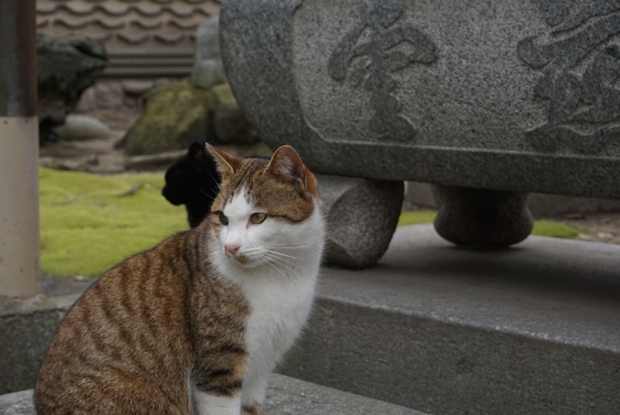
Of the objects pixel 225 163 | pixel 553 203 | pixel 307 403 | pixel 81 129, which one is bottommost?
pixel 81 129

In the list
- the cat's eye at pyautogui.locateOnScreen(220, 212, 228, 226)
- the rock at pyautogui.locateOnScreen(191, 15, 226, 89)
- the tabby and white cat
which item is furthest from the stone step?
the rock at pyautogui.locateOnScreen(191, 15, 226, 89)

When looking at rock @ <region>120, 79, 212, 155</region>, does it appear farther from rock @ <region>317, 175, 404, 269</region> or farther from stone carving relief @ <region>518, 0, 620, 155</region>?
stone carving relief @ <region>518, 0, 620, 155</region>

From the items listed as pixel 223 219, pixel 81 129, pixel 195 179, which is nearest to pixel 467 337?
pixel 223 219

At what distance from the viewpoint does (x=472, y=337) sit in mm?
2543

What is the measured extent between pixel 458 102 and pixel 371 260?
2.75 feet

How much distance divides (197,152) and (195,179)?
4.9 inches

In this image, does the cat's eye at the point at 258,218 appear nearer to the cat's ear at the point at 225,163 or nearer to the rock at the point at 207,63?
the cat's ear at the point at 225,163

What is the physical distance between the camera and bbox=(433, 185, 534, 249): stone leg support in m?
3.60

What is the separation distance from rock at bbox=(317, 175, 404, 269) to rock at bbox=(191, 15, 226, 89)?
5860 millimetres

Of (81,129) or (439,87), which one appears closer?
(439,87)

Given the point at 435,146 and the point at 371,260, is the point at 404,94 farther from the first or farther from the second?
the point at 371,260

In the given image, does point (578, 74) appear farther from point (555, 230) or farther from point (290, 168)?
point (555, 230)

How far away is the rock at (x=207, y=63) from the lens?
8.78 metres

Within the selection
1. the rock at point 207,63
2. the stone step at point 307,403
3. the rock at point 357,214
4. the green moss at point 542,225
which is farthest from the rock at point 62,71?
the stone step at point 307,403
